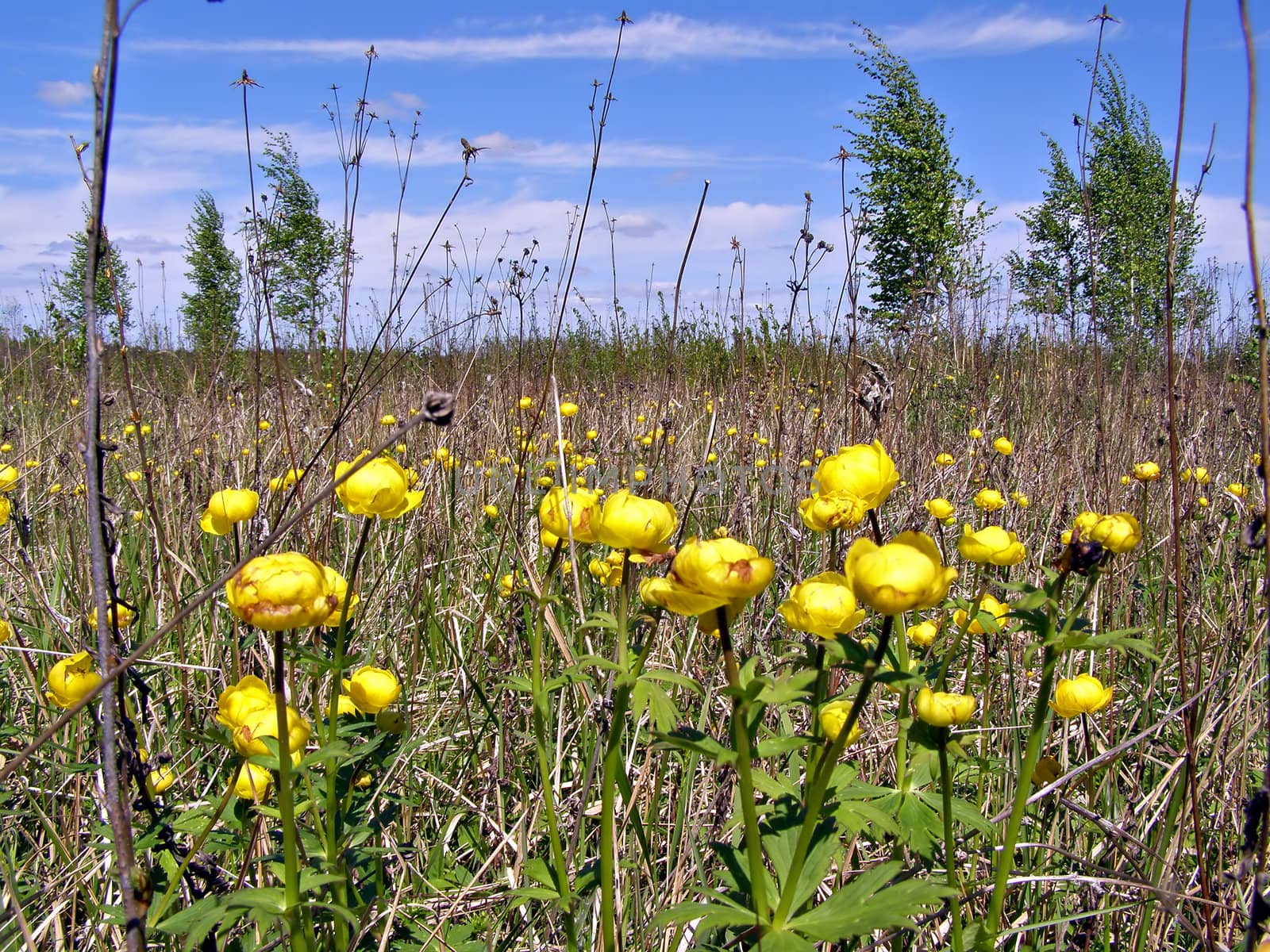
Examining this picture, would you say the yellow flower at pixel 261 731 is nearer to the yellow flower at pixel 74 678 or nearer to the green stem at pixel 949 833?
the yellow flower at pixel 74 678

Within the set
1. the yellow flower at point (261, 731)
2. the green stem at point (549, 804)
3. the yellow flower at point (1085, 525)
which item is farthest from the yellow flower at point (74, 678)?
the yellow flower at point (1085, 525)

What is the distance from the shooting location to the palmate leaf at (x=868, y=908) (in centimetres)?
71

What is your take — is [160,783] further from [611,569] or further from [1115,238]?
[1115,238]

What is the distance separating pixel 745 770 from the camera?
0.73 metres

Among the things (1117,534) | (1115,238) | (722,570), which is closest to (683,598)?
(722,570)

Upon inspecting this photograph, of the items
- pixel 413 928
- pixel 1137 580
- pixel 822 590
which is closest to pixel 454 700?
pixel 413 928

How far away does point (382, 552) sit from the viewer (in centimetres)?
260

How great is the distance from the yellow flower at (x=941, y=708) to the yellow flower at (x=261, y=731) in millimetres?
688

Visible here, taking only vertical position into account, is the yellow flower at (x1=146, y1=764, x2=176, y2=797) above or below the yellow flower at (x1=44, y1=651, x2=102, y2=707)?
below

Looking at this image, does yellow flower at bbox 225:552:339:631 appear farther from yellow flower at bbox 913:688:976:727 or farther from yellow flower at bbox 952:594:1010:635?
yellow flower at bbox 952:594:1010:635

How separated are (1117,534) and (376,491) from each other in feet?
3.09

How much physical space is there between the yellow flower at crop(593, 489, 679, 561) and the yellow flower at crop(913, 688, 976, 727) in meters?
0.32

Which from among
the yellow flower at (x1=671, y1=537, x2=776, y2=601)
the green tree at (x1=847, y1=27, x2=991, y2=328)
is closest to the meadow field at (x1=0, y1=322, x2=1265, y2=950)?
the yellow flower at (x1=671, y1=537, x2=776, y2=601)

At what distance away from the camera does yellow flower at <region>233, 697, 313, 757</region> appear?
940 mm
